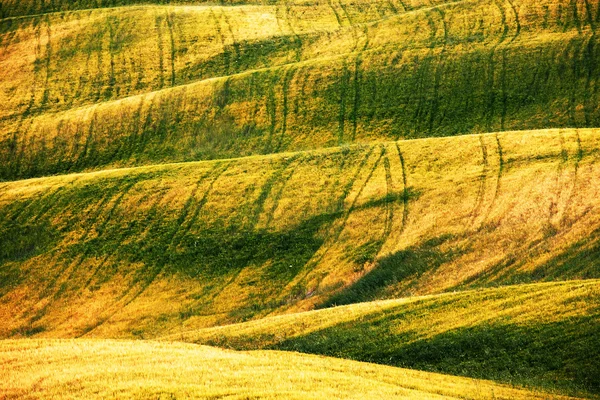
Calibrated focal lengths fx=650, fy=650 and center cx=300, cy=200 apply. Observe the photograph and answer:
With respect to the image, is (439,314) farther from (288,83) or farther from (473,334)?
(288,83)

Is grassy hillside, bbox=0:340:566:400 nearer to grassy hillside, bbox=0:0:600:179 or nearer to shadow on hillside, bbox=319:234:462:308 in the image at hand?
shadow on hillside, bbox=319:234:462:308

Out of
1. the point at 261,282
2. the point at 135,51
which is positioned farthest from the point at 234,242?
the point at 135,51

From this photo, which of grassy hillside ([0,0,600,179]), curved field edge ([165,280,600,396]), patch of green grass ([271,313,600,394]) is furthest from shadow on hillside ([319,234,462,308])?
grassy hillside ([0,0,600,179])

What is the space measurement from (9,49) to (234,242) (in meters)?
72.8

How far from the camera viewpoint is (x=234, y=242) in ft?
173

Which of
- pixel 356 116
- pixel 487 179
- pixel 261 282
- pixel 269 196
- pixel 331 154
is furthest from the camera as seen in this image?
pixel 356 116

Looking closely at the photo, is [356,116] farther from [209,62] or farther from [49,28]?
[49,28]

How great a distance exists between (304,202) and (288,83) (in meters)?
29.7

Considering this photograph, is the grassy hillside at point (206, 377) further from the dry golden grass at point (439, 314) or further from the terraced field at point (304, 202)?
the dry golden grass at point (439, 314)

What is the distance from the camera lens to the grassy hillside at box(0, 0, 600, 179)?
7162cm

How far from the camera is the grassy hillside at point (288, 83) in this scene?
235 feet

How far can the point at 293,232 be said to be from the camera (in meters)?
52.7

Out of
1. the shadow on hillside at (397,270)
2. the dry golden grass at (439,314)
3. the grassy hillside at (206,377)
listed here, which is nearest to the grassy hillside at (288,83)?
the shadow on hillside at (397,270)

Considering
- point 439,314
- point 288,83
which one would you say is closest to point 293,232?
point 439,314
